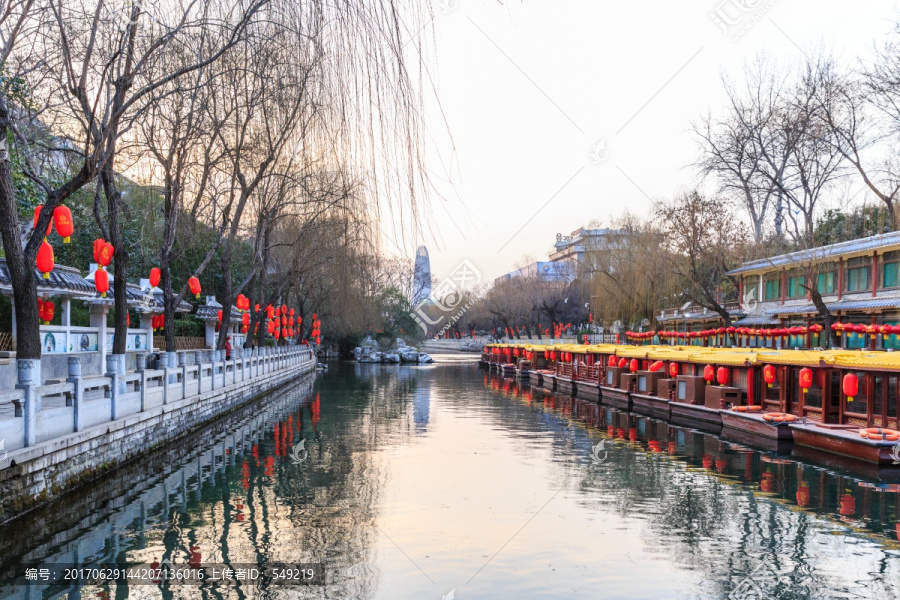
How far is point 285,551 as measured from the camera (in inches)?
337

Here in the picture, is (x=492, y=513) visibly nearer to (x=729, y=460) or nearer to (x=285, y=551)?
(x=285, y=551)

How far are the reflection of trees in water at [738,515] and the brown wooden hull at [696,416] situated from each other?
2160mm

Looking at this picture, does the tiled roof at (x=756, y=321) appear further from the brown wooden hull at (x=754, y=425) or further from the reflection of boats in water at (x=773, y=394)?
the brown wooden hull at (x=754, y=425)

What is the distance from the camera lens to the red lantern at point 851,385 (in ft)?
50.8

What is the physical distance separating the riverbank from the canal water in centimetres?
31

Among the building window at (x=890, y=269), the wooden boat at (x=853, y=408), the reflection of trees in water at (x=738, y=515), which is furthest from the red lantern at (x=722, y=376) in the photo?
the building window at (x=890, y=269)

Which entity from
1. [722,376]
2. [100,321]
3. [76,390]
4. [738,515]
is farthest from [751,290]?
[76,390]

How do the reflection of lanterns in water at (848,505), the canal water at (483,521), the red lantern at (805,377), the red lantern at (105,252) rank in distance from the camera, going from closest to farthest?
the canal water at (483,521), the reflection of lanterns in water at (848,505), the red lantern at (105,252), the red lantern at (805,377)

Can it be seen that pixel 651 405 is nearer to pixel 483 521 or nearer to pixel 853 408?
pixel 853 408

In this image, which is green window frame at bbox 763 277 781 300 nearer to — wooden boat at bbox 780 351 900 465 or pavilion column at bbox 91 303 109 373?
wooden boat at bbox 780 351 900 465

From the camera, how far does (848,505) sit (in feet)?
36.7

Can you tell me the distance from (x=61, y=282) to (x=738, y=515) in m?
15.8

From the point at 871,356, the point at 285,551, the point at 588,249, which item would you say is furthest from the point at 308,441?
the point at 588,249

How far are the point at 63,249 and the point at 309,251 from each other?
337 inches
